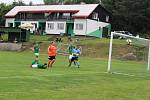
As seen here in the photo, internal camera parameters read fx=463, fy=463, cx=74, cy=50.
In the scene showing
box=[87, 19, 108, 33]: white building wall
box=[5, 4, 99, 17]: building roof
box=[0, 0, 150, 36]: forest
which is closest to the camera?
box=[87, 19, 108, 33]: white building wall

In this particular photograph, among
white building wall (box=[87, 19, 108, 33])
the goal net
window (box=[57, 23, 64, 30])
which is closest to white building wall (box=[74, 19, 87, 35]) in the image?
white building wall (box=[87, 19, 108, 33])

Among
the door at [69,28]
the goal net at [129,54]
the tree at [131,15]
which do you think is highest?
the tree at [131,15]

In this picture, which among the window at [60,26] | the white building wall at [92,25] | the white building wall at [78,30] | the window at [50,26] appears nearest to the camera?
the white building wall at [78,30]

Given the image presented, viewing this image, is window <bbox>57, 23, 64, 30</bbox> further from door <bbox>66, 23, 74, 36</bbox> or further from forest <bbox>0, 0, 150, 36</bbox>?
forest <bbox>0, 0, 150, 36</bbox>

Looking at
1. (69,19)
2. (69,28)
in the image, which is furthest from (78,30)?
(69,28)

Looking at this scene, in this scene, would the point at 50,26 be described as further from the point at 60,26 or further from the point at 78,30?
the point at 78,30

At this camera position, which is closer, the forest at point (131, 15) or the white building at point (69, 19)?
the white building at point (69, 19)

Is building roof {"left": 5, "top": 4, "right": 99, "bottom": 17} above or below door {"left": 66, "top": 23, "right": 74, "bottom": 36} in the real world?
above

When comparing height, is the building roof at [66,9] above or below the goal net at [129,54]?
above

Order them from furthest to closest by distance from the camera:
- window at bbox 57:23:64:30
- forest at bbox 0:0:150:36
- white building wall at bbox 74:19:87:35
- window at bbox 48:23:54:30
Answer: window at bbox 48:23:54:30, window at bbox 57:23:64:30, forest at bbox 0:0:150:36, white building wall at bbox 74:19:87:35

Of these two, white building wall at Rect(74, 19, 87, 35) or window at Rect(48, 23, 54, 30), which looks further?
window at Rect(48, 23, 54, 30)

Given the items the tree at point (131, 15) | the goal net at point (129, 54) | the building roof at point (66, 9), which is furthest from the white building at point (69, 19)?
the goal net at point (129, 54)

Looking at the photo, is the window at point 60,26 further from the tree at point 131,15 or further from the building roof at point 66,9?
the tree at point 131,15

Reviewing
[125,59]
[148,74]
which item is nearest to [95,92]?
[148,74]
